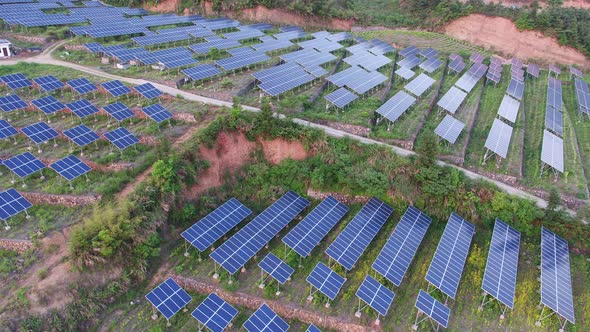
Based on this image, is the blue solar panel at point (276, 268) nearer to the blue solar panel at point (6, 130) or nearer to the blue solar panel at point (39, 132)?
the blue solar panel at point (39, 132)

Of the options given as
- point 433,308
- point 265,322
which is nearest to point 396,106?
point 433,308

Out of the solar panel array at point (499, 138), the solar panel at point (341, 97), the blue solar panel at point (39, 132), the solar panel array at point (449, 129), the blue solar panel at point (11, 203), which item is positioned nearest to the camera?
the blue solar panel at point (11, 203)

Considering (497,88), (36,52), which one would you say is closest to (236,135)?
(36,52)

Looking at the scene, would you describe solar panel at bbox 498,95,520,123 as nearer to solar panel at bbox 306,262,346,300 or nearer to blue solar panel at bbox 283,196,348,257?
blue solar panel at bbox 283,196,348,257

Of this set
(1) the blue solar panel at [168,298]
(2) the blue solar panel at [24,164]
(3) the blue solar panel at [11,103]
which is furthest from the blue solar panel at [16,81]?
(1) the blue solar panel at [168,298]

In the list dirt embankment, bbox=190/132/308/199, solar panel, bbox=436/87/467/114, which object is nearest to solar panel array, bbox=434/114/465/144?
solar panel, bbox=436/87/467/114

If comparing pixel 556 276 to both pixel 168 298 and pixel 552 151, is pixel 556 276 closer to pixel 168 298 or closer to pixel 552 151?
pixel 552 151

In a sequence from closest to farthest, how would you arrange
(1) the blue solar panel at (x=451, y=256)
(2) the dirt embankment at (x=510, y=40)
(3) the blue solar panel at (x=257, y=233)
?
(1) the blue solar panel at (x=451, y=256) < (3) the blue solar panel at (x=257, y=233) < (2) the dirt embankment at (x=510, y=40)
